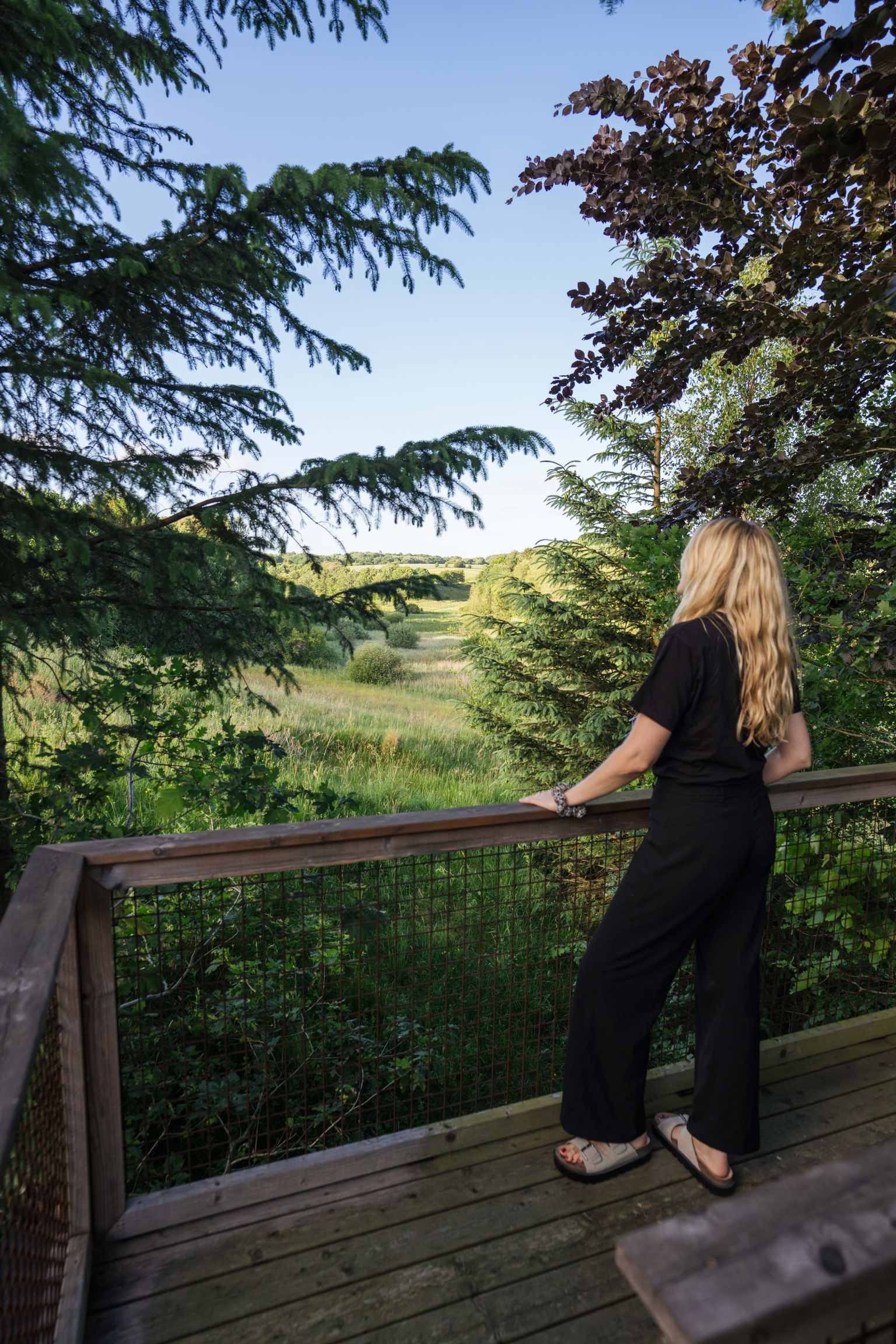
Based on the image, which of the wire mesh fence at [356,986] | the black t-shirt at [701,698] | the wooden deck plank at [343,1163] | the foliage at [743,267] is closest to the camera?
the black t-shirt at [701,698]

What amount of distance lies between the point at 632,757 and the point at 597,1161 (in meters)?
1.11

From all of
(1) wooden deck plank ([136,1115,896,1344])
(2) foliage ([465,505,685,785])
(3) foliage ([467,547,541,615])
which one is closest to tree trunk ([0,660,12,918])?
(1) wooden deck plank ([136,1115,896,1344])

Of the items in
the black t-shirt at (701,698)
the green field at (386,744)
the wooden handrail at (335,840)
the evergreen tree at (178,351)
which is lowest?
the green field at (386,744)

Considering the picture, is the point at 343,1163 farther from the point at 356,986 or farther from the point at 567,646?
the point at 567,646

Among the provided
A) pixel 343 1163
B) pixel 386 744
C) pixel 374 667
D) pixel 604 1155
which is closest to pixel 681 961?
pixel 604 1155

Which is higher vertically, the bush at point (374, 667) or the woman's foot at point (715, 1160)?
the woman's foot at point (715, 1160)

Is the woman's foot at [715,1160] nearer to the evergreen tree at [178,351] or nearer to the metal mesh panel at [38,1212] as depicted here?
the metal mesh panel at [38,1212]

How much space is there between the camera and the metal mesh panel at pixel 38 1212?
3.85ft

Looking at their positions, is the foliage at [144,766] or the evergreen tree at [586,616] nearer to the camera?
the foliage at [144,766]

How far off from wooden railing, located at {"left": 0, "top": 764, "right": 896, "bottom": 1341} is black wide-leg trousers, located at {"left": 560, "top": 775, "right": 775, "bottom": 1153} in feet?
1.14

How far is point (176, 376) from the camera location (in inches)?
165

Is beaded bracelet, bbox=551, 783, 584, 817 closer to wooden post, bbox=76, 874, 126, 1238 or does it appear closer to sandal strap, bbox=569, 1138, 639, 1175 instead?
sandal strap, bbox=569, 1138, 639, 1175

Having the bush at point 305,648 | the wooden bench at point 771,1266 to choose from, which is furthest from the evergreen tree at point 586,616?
the wooden bench at point 771,1266

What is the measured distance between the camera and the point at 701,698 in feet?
5.75
